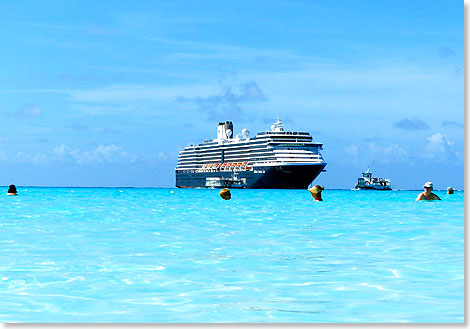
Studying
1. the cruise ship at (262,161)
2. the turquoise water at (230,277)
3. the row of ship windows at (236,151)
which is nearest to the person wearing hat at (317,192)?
the turquoise water at (230,277)

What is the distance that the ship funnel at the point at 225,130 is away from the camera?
401ft

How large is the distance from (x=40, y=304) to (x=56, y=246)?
6.20 metres

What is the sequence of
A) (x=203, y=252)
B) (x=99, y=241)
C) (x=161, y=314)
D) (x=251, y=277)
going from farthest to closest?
(x=99, y=241) → (x=203, y=252) → (x=251, y=277) → (x=161, y=314)

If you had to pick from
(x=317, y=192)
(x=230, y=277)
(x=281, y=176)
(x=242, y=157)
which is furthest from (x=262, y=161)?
(x=230, y=277)

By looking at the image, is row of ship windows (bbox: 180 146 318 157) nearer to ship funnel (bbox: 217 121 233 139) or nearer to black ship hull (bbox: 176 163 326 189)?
black ship hull (bbox: 176 163 326 189)

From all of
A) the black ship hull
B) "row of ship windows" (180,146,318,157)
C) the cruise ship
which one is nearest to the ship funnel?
the cruise ship

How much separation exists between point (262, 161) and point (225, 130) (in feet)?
71.5

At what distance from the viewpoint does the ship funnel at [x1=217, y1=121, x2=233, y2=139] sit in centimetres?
12212

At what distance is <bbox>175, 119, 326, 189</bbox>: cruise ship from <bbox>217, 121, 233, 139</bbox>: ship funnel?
274cm

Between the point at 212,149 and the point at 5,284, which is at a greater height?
the point at 212,149

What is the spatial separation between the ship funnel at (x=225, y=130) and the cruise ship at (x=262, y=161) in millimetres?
2739

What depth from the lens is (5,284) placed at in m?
8.76

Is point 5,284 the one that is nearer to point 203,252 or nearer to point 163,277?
point 163,277

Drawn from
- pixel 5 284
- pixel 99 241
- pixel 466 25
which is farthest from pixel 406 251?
pixel 466 25
